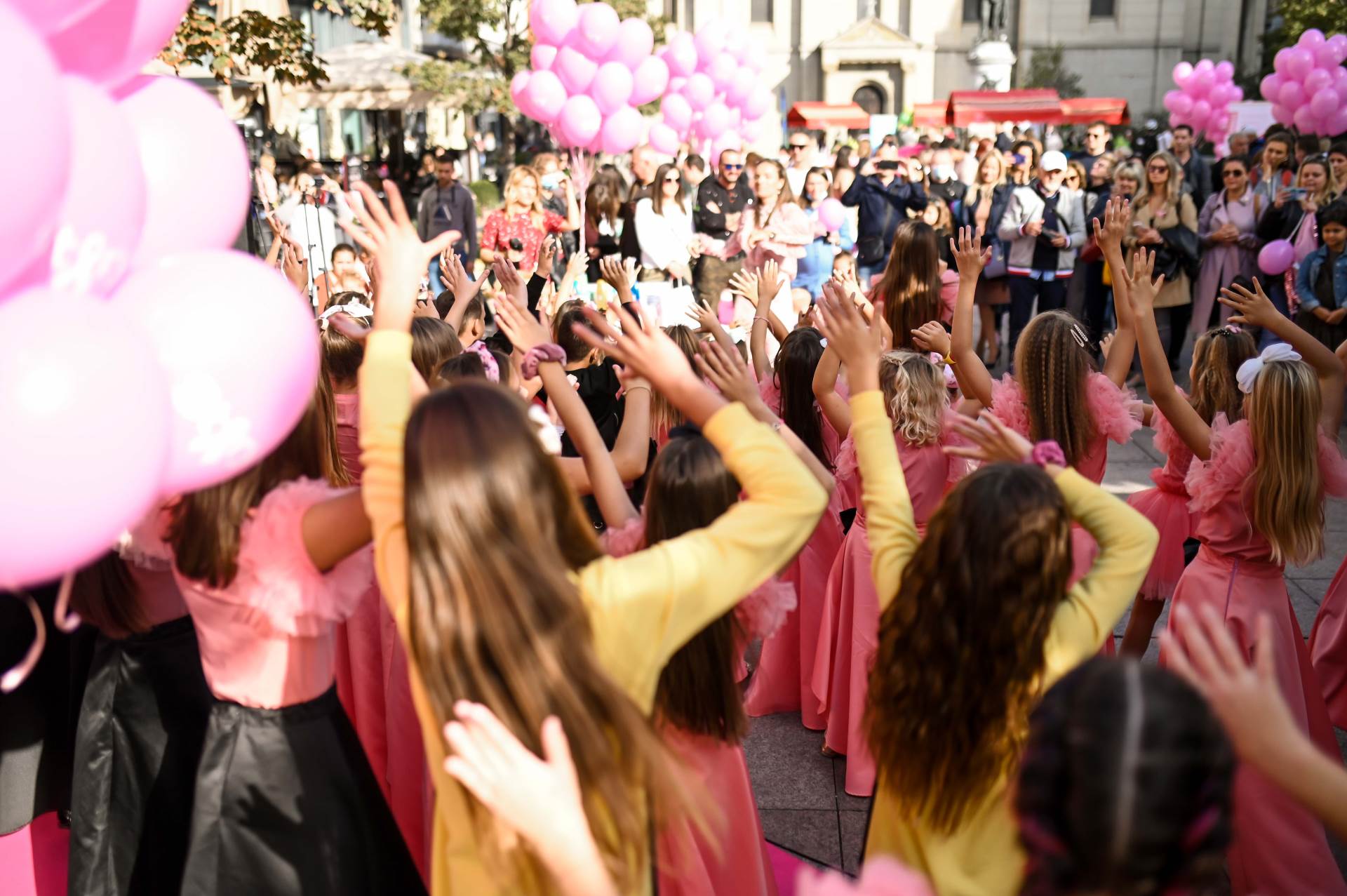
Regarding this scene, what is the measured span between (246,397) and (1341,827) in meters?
1.71

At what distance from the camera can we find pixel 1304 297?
7.47 metres

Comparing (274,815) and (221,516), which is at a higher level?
(221,516)

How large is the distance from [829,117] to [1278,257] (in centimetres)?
2081

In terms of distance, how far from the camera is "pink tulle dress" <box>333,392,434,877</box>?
3217 mm

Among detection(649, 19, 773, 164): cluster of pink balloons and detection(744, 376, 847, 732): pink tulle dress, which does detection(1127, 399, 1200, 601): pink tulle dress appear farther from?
detection(649, 19, 773, 164): cluster of pink balloons

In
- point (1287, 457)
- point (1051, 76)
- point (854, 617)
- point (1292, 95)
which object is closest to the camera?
point (1287, 457)

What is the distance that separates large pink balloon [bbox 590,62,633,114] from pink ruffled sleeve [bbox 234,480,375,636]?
26.9 feet

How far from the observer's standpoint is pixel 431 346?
3.80 metres

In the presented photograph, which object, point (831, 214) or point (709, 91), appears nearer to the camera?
point (831, 214)

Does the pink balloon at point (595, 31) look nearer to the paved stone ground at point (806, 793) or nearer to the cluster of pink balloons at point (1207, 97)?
the paved stone ground at point (806, 793)

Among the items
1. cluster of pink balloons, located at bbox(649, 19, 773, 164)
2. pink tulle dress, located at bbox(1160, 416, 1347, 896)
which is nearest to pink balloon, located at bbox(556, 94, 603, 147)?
cluster of pink balloons, located at bbox(649, 19, 773, 164)

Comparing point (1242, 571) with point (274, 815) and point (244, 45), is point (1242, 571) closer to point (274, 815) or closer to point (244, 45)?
point (274, 815)

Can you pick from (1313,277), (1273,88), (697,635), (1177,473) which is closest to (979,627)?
(697,635)

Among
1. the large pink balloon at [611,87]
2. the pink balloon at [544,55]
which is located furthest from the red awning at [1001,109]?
the pink balloon at [544,55]
